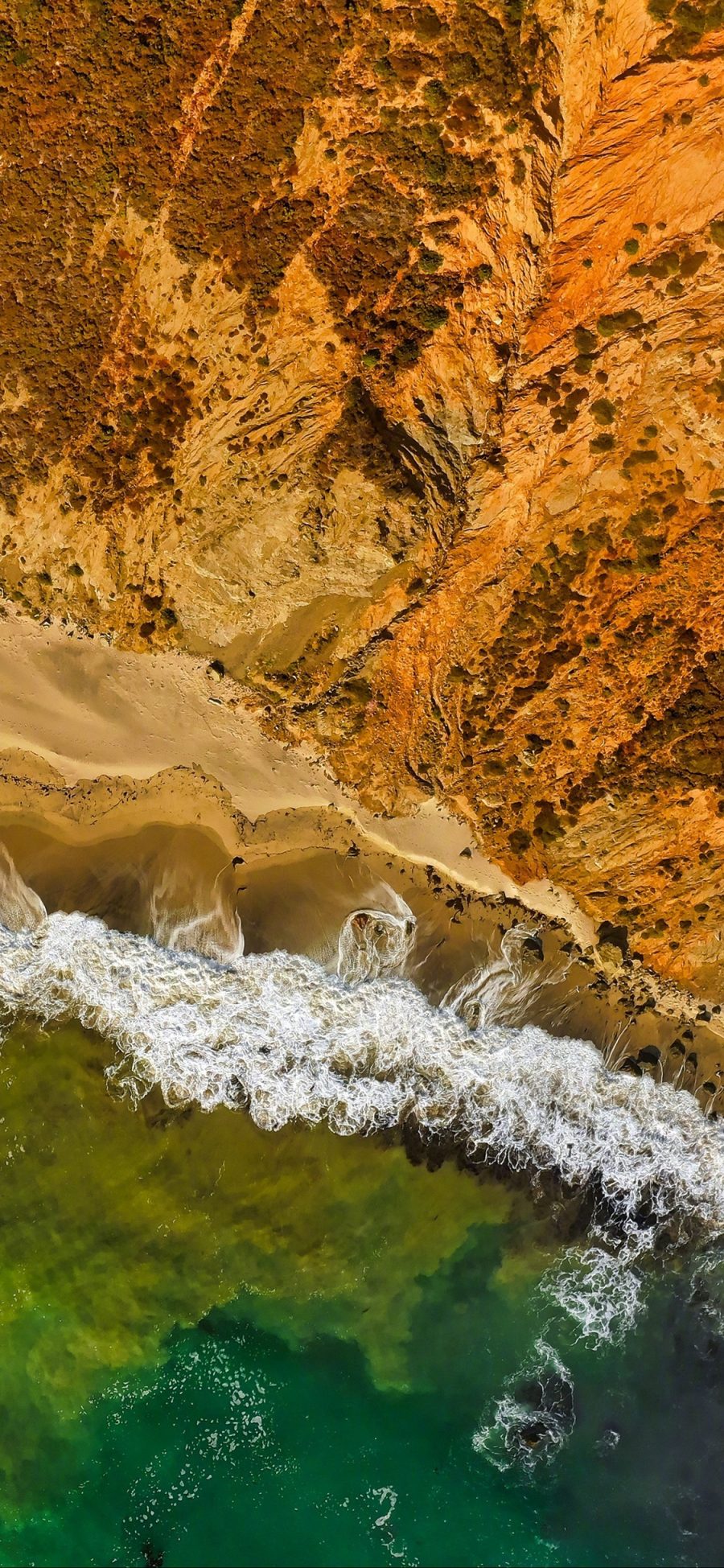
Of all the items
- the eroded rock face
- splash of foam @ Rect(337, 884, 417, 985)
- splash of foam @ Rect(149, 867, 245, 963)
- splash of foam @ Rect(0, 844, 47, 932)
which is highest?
the eroded rock face

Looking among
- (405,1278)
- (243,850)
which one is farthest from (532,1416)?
(243,850)

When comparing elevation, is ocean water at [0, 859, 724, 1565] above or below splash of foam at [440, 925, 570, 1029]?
below

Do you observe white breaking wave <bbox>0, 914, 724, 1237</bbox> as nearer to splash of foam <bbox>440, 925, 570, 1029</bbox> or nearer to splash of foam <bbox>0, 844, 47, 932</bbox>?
splash of foam <bbox>440, 925, 570, 1029</bbox>

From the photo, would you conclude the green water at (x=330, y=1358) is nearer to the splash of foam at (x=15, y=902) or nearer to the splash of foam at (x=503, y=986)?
the splash of foam at (x=503, y=986)

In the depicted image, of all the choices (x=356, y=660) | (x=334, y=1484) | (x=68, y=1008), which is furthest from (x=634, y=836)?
(x=334, y=1484)

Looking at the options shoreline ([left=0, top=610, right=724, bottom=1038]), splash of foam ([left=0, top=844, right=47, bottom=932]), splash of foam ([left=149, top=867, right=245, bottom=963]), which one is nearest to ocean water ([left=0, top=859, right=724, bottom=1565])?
splash of foam ([left=149, top=867, right=245, bottom=963])
